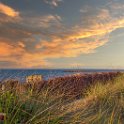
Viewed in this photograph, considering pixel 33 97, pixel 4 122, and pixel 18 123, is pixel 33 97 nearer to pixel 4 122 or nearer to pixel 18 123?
pixel 18 123

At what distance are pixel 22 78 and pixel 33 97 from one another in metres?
0.93

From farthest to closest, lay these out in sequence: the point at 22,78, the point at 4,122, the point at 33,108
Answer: the point at 22,78 < the point at 33,108 < the point at 4,122

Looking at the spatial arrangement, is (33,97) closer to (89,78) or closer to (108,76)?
(89,78)

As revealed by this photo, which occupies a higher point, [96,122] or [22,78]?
[22,78]

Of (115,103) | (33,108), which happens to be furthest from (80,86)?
(33,108)

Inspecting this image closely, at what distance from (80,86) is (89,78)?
2.24 meters

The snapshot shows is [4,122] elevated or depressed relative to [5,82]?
depressed

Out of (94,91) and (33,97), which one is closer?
(33,97)

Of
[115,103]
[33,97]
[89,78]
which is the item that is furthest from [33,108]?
[89,78]

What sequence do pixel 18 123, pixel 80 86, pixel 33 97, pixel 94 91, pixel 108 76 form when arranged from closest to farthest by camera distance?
pixel 18 123 → pixel 33 97 → pixel 94 91 → pixel 80 86 → pixel 108 76

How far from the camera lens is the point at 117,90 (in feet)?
44.3

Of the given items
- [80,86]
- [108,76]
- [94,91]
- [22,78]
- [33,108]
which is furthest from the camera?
[108,76]

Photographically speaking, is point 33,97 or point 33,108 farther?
point 33,97

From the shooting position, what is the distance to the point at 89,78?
20.3 metres
